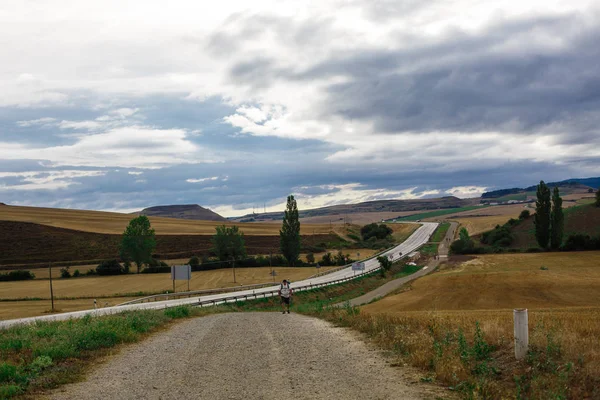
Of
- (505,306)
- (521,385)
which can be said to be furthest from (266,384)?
(505,306)

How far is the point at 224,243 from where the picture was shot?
120m

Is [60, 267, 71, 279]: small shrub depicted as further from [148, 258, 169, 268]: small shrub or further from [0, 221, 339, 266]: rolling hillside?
[148, 258, 169, 268]: small shrub

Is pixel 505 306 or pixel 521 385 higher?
pixel 521 385

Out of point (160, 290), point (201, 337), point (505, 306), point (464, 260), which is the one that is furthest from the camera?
point (464, 260)

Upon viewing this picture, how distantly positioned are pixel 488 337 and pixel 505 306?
41338 millimetres

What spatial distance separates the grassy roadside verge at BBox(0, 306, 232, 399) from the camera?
11836 mm

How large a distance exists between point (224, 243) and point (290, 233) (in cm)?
1497

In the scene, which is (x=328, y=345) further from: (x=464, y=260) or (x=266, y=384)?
(x=464, y=260)

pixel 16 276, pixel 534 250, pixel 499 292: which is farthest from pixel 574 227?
pixel 16 276

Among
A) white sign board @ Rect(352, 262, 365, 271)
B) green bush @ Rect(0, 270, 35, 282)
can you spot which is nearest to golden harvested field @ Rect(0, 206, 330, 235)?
green bush @ Rect(0, 270, 35, 282)

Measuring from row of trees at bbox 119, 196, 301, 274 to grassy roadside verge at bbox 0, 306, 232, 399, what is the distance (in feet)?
300

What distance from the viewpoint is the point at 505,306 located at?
5166cm

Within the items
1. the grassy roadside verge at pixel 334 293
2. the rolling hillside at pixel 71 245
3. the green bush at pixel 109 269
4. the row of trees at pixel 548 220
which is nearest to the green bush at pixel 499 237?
the row of trees at pixel 548 220

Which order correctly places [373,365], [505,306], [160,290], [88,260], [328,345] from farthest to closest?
[88,260] < [160,290] < [505,306] < [328,345] < [373,365]
